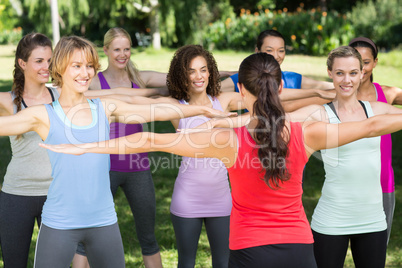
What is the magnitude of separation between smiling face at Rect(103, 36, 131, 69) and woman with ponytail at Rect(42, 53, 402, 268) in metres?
2.14

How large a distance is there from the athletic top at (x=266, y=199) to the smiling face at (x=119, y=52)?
228cm

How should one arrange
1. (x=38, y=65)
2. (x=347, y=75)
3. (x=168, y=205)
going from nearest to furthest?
(x=347, y=75)
(x=38, y=65)
(x=168, y=205)

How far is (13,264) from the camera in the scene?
3.68 m

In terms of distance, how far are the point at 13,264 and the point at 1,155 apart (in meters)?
6.33

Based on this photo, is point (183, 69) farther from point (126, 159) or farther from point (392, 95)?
point (392, 95)

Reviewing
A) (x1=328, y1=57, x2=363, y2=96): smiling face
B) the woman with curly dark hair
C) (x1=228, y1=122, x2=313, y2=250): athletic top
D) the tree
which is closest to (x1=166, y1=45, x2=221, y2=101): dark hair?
the woman with curly dark hair

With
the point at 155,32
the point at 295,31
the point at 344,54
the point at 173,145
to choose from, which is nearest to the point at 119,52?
the point at 344,54

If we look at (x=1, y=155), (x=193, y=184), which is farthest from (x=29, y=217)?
(x=1, y=155)

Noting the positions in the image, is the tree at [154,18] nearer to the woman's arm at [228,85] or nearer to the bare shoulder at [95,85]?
the bare shoulder at [95,85]

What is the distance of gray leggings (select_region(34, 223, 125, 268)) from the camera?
307 cm

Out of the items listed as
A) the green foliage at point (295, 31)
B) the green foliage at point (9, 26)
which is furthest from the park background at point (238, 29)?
the green foliage at point (9, 26)

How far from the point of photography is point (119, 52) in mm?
4770

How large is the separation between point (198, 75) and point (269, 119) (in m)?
1.45

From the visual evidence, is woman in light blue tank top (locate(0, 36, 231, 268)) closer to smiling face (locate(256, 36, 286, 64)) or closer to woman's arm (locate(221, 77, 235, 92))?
woman's arm (locate(221, 77, 235, 92))
